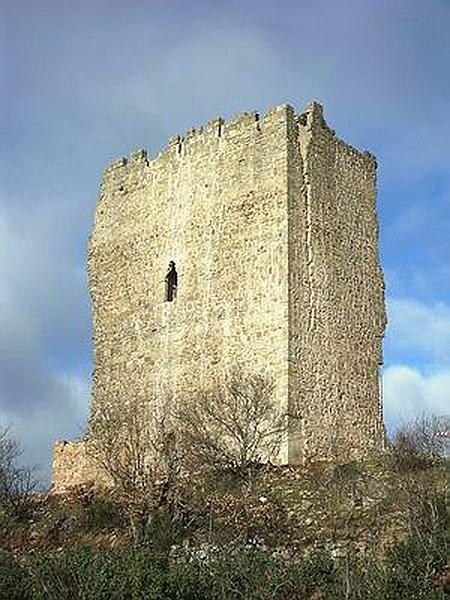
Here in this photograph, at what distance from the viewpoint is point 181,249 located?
877 inches

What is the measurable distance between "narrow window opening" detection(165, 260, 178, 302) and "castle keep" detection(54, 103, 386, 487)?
0.09 ft

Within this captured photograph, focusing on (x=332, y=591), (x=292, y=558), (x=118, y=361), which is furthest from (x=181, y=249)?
(x=332, y=591)

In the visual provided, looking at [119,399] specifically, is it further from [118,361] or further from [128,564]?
[128,564]

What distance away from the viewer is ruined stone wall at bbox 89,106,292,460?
2047 centimetres

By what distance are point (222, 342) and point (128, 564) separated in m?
8.61

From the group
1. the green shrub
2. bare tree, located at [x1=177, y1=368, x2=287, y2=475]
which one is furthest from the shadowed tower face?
the green shrub

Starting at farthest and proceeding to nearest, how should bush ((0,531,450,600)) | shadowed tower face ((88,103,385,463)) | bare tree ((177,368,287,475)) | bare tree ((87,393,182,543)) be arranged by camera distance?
shadowed tower face ((88,103,385,463)) → bare tree ((177,368,287,475)) → bare tree ((87,393,182,543)) → bush ((0,531,450,600))

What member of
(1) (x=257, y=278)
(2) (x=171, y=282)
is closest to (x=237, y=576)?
(1) (x=257, y=278)

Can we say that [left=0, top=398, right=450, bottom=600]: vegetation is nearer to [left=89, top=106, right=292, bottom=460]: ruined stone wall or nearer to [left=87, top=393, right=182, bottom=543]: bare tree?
[left=87, top=393, right=182, bottom=543]: bare tree

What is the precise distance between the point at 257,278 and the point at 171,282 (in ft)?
8.98

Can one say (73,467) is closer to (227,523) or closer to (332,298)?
(332,298)

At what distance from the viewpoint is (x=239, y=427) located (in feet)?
63.2

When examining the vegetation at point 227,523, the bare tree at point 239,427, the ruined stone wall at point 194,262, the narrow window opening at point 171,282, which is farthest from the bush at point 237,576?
the narrow window opening at point 171,282

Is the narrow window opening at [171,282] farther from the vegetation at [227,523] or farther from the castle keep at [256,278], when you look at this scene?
the vegetation at [227,523]
